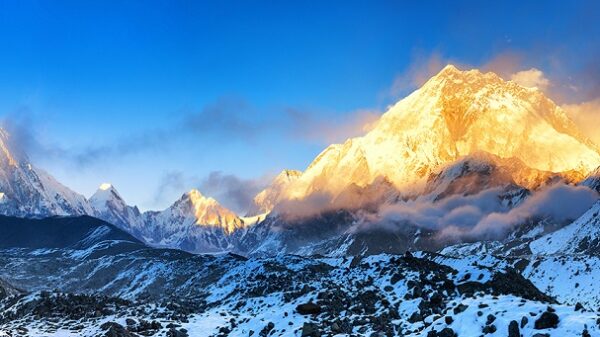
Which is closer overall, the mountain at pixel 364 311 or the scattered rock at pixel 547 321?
the scattered rock at pixel 547 321

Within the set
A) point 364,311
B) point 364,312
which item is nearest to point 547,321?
point 364,312

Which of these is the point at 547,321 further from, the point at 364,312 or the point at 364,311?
the point at 364,311

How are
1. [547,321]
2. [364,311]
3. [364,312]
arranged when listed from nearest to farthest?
1. [547,321]
2. [364,312]
3. [364,311]

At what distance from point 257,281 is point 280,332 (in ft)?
224

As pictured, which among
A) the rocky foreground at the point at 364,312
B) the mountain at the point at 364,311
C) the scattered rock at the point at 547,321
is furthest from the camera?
the mountain at the point at 364,311

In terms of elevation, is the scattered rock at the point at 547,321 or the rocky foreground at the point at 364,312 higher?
the rocky foreground at the point at 364,312

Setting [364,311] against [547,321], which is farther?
[364,311]

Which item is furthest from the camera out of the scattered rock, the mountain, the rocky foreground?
→ the mountain

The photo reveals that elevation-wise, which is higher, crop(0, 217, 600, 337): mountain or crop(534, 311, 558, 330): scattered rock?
crop(0, 217, 600, 337): mountain

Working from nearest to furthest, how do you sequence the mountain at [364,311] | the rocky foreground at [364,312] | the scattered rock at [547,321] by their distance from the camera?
the scattered rock at [547,321] → the rocky foreground at [364,312] → the mountain at [364,311]

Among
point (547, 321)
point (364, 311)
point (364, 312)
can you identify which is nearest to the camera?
point (547, 321)

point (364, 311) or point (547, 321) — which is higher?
point (364, 311)

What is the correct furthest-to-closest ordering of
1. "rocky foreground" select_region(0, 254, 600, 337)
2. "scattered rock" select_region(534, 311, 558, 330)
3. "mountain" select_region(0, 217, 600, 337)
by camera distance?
1. "mountain" select_region(0, 217, 600, 337)
2. "rocky foreground" select_region(0, 254, 600, 337)
3. "scattered rock" select_region(534, 311, 558, 330)

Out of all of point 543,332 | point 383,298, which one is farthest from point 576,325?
point 383,298
